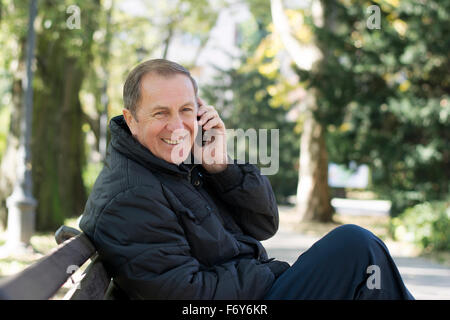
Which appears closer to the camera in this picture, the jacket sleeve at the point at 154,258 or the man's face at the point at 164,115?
the jacket sleeve at the point at 154,258

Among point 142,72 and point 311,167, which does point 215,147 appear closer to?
point 142,72

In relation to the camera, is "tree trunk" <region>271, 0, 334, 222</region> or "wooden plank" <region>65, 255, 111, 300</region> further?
"tree trunk" <region>271, 0, 334, 222</region>

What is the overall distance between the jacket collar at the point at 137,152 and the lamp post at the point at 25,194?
6.79 meters

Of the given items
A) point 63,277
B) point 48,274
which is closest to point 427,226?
point 63,277

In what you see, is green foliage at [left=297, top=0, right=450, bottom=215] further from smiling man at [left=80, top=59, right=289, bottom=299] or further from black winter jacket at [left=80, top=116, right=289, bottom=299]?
black winter jacket at [left=80, top=116, right=289, bottom=299]

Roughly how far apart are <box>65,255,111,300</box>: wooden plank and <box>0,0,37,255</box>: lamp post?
702cm

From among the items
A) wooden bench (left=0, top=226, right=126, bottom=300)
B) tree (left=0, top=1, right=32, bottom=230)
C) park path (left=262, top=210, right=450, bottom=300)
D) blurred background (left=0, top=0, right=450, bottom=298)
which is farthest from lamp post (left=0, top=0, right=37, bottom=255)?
wooden bench (left=0, top=226, right=126, bottom=300)

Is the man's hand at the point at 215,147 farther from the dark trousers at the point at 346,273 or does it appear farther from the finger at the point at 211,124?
the dark trousers at the point at 346,273

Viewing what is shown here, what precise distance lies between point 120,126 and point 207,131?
43 cm

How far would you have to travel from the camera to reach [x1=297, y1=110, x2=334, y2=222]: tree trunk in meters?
14.4

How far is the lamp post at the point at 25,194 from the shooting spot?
8555 millimetres

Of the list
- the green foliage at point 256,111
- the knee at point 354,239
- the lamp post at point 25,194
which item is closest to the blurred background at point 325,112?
the lamp post at point 25,194

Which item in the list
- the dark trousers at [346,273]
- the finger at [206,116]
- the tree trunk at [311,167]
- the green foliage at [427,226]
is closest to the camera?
the dark trousers at [346,273]
